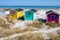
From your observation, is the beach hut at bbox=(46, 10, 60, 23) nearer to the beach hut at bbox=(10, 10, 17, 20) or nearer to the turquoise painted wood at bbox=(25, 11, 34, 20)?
the turquoise painted wood at bbox=(25, 11, 34, 20)

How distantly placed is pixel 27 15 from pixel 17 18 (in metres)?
2.36

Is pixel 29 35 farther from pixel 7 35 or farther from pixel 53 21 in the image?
pixel 53 21

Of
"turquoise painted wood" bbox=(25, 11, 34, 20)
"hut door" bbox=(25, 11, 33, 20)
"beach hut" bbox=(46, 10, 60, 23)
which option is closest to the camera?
"beach hut" bbox=(46, 10, 60, 23)

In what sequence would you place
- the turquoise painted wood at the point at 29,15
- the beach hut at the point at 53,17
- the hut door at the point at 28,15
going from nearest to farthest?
1. the beach hut at the point at 53,17
2. the turquoise painted wood at the point at 29,15
3. the hut door at the point at 28,15

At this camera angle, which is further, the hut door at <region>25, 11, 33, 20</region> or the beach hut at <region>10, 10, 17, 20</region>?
the beach hut at <region>10, 10, 17, 20</region>

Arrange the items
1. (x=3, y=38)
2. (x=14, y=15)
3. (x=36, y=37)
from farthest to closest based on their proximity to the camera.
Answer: (x=14, y=15) < (x=3, y=38) < (x=36, y=37)

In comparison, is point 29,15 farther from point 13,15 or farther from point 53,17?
point 13,15

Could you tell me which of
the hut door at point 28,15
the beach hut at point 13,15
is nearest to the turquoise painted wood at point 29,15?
the hut door at point 28,15

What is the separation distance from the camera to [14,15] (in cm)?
2122

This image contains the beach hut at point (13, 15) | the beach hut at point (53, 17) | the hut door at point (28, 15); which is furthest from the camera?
the beach hut at point (13, 15)

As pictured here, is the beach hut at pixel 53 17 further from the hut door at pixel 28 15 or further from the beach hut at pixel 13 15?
the beach hut at pixel 13 15

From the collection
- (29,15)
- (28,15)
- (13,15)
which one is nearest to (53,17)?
(29,15)

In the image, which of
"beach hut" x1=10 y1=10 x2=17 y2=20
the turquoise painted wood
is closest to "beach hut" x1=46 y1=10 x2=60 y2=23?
the turquoise painted wood

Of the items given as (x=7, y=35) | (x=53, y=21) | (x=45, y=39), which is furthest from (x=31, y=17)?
(x=45, y=39)
